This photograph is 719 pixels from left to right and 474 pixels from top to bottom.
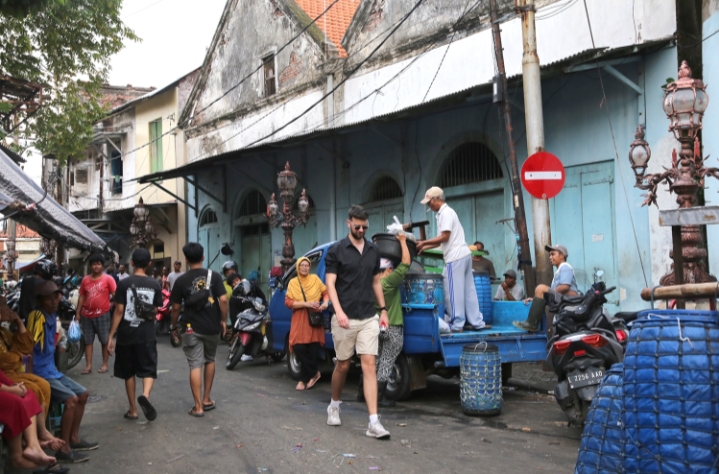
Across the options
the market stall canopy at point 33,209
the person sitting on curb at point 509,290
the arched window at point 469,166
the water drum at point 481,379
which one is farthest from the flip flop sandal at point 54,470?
the arched window at point 469,166

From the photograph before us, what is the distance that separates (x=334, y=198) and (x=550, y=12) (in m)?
7.90

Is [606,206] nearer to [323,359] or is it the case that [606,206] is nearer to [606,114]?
[606,114]

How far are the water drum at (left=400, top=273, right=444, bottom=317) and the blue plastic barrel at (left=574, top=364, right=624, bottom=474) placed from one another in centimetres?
505

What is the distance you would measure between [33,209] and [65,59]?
418 inches

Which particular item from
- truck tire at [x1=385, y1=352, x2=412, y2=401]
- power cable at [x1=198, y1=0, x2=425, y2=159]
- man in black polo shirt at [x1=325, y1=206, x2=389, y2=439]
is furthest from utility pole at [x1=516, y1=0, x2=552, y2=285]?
power cable at [x1=198, y1=0, x2=425, y2=159]

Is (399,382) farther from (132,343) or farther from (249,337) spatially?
(249,337)

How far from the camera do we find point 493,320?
387 inches

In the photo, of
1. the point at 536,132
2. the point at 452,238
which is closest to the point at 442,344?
the point at 452,238

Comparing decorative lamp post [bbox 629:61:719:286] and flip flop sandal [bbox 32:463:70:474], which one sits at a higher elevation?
decorative lamp post [bbox 629:61:719:286]

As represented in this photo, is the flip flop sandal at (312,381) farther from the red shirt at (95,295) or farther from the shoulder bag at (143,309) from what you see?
the red shirt at (95,295)

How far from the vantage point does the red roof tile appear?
2247cm

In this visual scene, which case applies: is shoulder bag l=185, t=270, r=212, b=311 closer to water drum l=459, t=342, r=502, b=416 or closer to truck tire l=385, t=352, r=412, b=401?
truck tire l=385, t=352, r=412, b=401

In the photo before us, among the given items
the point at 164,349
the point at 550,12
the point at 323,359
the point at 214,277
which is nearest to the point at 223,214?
the point at 164,349

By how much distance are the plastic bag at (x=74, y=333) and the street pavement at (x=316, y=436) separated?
58.1 inches
